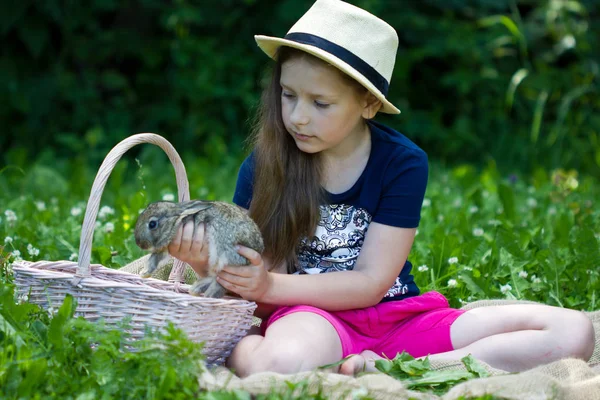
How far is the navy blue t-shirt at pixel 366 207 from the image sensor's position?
3203 millimetres

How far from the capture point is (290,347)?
279cm

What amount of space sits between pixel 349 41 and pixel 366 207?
24.9 inches

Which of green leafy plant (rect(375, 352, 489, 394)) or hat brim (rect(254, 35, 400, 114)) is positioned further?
hat brim (rect(254, 35, 400, 114))

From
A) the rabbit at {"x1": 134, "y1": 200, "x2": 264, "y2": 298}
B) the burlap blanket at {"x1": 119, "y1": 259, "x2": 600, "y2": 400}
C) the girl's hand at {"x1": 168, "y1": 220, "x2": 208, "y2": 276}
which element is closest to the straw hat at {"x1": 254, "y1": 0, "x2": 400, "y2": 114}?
the rabbit at {"x1": 134, "y1": 200, "x2": 264, "y2": 298}

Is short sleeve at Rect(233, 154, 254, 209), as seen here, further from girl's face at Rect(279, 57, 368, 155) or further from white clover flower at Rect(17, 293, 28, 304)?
white clover flower at Rect(17, 293, 28, 304)

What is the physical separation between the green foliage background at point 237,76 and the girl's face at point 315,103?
3899mm

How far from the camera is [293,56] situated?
315cm

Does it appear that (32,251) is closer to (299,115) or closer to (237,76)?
(299,115)

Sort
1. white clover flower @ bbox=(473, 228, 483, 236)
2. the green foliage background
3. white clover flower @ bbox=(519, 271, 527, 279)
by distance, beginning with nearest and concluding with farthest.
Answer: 1. white clover flower @ bbox=(519, 271, 527, 279)
2. white clover flower @ bbox=(473, 228, 483, 236)
3. the green foliage background

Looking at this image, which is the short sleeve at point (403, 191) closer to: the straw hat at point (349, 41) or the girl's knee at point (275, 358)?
the straw hat at point (349, 41)

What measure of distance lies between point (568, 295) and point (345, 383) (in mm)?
1611

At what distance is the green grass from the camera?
2.48 m

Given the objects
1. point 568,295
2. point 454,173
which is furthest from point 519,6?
point 568,295

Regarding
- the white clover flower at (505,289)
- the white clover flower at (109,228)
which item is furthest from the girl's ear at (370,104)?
the white clover flower at (109,228)
